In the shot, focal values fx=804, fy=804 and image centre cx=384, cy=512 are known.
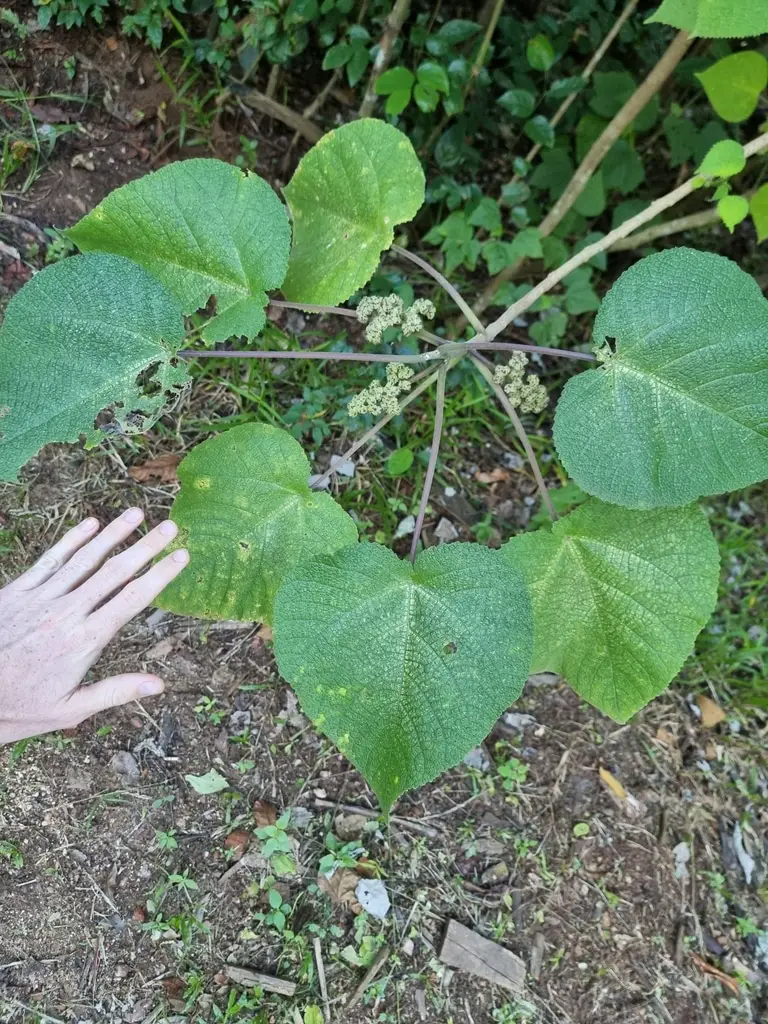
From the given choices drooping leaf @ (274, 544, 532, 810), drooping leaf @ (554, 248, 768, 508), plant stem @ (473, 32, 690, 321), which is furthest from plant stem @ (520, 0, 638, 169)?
drooping leaf @ (274, 544, 532, 810)

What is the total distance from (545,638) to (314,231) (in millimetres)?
871

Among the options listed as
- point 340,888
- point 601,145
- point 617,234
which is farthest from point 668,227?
point 340,888

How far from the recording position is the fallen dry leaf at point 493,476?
84.9 inches

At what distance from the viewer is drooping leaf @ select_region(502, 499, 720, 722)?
1395 millimetres

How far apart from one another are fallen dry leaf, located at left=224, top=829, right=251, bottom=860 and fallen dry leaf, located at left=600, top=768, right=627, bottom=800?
876mm

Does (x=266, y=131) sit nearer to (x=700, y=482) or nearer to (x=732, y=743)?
(x=700, y=482)

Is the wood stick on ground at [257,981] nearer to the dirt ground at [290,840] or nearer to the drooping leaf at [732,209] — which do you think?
the dirt ground at [290,840]

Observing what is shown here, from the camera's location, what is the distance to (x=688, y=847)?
6.52 feet

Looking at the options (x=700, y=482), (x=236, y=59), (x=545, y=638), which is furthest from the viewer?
(x=236, y=59)

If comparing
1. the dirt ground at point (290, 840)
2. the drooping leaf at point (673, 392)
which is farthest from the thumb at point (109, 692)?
the drooping leaf at point (673, 392)

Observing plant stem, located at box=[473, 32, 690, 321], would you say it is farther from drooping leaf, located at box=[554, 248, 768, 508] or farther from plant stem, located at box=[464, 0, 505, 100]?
drooping leaf, located at box=[554, 248, 768, 508]

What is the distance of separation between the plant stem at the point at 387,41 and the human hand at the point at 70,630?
118 centimetres

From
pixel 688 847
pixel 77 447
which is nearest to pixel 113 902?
pixel 77 447

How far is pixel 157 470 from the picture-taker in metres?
1.94
